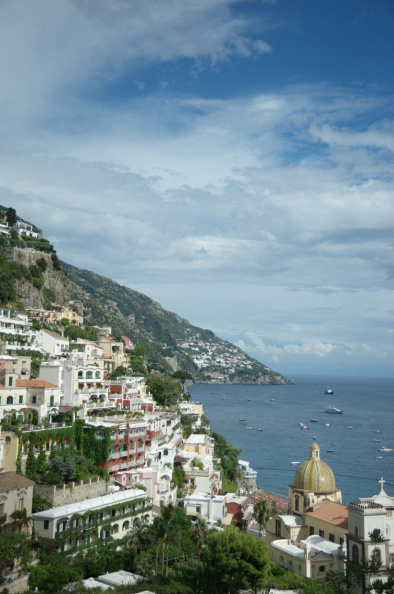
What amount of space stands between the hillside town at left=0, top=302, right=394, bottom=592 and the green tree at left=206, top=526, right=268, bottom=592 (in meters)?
5.26

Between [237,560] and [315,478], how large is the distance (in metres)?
17.3

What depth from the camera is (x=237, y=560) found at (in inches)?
1358

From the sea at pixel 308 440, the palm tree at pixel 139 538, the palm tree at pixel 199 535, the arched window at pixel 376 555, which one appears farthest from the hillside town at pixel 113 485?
the sea at pixel 308 440

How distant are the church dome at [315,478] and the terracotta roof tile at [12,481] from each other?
24980 millimetres

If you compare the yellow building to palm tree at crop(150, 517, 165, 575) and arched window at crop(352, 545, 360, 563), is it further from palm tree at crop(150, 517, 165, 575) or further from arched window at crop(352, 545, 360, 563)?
palm tree at crop(150, 517, 165, 575)

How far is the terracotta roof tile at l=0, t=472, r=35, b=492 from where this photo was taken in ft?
110

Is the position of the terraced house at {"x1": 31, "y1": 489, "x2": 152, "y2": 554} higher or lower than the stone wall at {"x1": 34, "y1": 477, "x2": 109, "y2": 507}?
lower

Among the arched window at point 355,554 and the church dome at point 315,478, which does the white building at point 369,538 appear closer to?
the arched window at point 355,554

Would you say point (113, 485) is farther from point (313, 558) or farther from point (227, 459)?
point (227, 459)

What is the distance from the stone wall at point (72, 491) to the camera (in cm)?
3769

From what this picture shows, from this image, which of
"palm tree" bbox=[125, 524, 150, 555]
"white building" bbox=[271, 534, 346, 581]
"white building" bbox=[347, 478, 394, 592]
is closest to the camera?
"palm tree" bbox=[125, 524, 150, 555]

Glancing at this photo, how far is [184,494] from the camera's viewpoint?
5406cm

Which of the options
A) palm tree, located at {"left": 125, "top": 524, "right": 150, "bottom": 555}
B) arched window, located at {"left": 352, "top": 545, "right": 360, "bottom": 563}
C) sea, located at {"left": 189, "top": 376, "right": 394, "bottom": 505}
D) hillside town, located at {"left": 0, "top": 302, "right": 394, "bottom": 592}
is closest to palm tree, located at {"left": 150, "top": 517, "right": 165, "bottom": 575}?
palm tree, located at {"left": 125, "top": 524, "right": 150, "bottom": 555}

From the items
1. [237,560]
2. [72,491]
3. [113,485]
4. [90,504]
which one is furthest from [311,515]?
[72,491]
